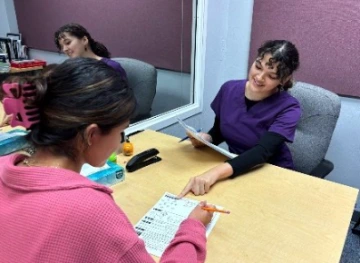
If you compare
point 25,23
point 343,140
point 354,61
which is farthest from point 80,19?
point 343,140

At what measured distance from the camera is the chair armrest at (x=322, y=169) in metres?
1.48

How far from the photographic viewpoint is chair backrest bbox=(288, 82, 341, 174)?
1551 mm

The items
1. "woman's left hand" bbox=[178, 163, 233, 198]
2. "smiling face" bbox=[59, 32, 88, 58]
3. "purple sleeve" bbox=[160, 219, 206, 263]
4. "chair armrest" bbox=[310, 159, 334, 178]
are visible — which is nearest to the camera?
"purple sleeve" bbox=[160, 219, 206, 263]

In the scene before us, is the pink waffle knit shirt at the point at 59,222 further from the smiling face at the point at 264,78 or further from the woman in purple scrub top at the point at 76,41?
the smiling face at the point at 264,78

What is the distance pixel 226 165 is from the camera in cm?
123

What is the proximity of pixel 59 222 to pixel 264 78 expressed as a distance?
1144 millimetres

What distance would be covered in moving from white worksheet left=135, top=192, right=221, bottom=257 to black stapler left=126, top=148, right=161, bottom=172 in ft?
0.78

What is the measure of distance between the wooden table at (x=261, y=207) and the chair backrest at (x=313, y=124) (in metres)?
0.36

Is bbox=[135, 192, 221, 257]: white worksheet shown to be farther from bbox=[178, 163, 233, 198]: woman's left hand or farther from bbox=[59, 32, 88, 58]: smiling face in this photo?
bbox=[59, 32, 88, 58]: smiling face

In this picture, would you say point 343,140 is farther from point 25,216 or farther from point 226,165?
point 25,216

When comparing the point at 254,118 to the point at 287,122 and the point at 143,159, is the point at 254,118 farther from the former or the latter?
the point at 143,159

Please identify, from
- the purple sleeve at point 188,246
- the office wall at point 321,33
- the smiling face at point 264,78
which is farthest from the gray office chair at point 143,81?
the purple sleeve at point 188,246

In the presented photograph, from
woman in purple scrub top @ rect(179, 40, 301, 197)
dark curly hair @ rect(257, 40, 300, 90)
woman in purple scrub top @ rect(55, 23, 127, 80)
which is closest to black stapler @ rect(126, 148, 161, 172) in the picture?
woman in purple scrub top @ rect(179, 40, 301, 197)

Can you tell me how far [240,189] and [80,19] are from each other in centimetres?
104
